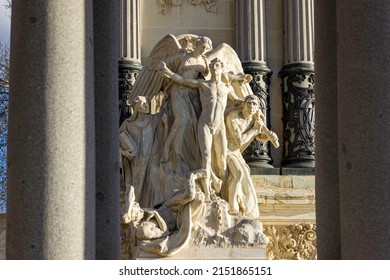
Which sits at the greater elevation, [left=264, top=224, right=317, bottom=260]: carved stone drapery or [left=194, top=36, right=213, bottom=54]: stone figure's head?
[left=194, top=36, right=213, bottom=54]: stone figure's head

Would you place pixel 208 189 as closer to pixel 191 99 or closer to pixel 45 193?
pixel 191 99

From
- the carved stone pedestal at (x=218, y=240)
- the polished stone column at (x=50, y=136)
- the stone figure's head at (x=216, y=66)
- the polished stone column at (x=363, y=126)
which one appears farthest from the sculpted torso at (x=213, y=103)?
the polished stone column at (x=50, y=136)

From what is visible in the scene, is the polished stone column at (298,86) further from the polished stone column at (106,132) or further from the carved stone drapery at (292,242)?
the polished stone column at (106,132)

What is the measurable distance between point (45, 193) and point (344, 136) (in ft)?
5.31

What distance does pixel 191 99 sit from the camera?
1459 cm

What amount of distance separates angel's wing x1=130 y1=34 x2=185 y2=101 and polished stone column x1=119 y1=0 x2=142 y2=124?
Answer: 1.47m

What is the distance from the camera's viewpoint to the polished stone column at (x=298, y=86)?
1689 cm

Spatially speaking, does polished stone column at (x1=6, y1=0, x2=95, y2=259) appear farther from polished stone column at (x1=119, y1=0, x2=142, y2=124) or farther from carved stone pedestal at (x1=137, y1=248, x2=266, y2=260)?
polished stone column at (x1=119, y1=0, x2=142, y2=124)

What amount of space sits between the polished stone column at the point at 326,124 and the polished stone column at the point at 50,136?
1.52 metres

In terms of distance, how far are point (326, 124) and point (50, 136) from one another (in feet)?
6.20

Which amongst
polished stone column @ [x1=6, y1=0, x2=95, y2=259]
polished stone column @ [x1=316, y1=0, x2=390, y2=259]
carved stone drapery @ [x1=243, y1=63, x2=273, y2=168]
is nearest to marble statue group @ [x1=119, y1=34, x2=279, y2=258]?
carved stone drapery @ [x1=243, y1=63, x2=273, y2=168]

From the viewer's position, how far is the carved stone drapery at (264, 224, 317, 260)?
15.4m

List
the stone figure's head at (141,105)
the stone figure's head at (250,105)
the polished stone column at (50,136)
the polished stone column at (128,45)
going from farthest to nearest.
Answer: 1. the polished stone column at (128,45)
2. the stone figure's head at (141,105)
3. the stone figure's head at (250,105)
4. the polished stone column at (50,136)

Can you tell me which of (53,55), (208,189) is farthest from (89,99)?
(208,189)
